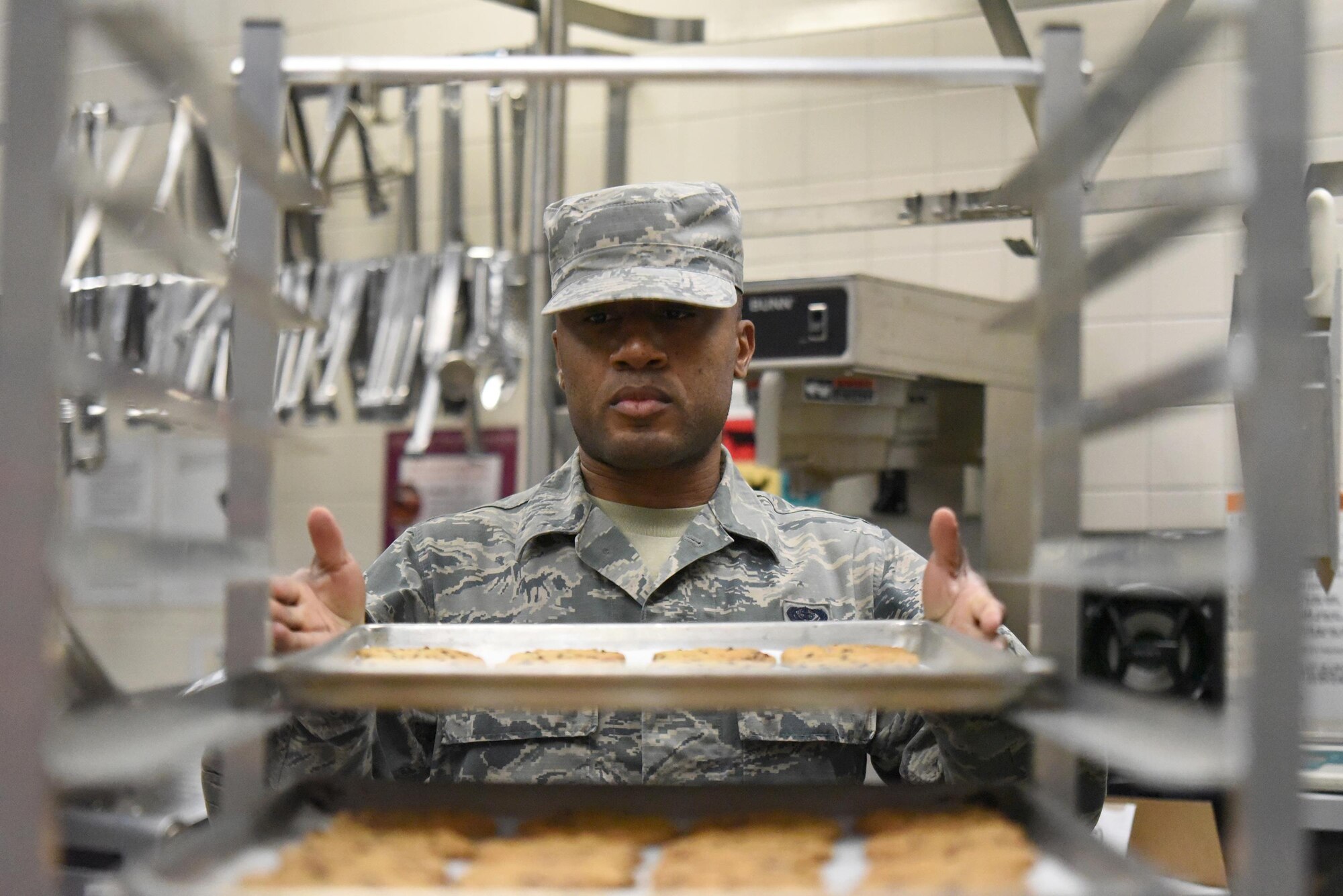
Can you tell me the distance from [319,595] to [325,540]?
54mm

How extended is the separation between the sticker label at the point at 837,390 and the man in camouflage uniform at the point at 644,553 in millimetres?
604

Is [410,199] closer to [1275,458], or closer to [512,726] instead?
[512,726]

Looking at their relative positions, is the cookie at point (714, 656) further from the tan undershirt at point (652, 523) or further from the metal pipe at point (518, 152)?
the metal pipe at point (518, 152)

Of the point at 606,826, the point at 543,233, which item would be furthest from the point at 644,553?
the point at 543,233

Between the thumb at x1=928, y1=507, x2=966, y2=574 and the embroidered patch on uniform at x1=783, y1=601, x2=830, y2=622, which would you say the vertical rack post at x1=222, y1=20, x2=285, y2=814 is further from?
the embroidered patch on uniform at x1=783, y1=601, x2=830, y2=622

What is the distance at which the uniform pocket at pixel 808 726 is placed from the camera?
1.73 m

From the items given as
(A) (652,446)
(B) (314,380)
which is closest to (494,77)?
(A) (652,446)

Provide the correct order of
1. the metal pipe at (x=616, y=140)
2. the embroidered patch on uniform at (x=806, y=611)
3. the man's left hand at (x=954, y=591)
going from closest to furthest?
the man's left hand at (x=954, y=591) → the embroidered patch on uniform at (x=806, y=611) → the metal pipe at (x=616, y=140)

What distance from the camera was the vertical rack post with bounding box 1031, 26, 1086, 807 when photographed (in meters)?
0.99

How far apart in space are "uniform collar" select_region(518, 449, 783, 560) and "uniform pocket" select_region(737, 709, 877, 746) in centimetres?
32

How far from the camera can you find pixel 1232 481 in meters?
3.21

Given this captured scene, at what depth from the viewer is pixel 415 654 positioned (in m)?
1.10

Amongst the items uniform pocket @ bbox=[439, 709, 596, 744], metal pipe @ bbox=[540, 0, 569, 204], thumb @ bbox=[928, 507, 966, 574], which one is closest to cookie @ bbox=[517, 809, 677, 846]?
thumb @ bbox=[928, 507, 966, 574]

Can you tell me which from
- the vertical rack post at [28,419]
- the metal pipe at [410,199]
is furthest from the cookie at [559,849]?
the metal pipe at [410,199]
